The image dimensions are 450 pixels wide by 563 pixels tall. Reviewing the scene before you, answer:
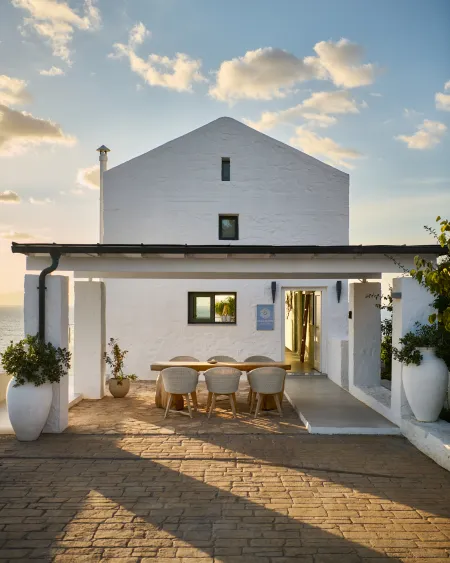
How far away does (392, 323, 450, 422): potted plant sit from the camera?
684 cm

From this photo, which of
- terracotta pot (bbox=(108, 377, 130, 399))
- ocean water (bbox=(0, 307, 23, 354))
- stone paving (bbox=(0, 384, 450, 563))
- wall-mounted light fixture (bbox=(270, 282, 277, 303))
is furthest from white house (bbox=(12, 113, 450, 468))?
stone paving (bbox=(0, 384, 450, 563))

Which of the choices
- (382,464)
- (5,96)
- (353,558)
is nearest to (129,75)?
(5,96)

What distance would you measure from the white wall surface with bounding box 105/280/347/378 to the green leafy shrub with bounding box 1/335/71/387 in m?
5.51

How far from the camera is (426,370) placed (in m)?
6.87

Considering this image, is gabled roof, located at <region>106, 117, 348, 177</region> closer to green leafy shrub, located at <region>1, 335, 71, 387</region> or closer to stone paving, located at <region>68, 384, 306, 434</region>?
stone paving, located at <region>68, 384, 306, 434</region>

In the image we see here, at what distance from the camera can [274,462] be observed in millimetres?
5988

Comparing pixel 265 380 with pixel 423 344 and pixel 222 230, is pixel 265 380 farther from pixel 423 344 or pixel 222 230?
pixel 222 230

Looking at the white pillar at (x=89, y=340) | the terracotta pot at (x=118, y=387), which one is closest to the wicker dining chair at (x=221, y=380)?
the terracotta pot at (x=118, y=387)

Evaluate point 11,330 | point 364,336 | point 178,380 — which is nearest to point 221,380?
point 178,380

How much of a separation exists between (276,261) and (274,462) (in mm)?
3141

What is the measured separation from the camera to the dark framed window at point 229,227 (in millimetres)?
13141

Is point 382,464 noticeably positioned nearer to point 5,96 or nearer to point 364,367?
point 364,367

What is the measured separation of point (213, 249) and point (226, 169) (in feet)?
21.3

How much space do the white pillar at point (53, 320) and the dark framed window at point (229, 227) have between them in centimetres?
622
